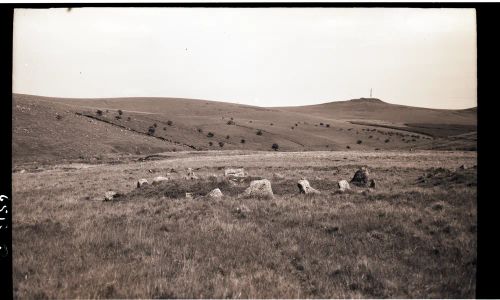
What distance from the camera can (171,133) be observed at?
79625mm

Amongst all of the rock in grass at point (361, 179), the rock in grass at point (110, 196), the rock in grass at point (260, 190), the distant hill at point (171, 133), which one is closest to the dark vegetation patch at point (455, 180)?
the rock in grass at point (361, 179)

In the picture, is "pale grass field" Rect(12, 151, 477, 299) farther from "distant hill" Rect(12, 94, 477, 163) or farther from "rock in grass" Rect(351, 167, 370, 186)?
"distant hill" Rect(12, 94, 477, 163)

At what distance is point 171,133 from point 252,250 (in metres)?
73.6

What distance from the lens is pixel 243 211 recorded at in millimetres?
12320

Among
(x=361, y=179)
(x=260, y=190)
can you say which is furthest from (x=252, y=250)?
(x=361, y=179)

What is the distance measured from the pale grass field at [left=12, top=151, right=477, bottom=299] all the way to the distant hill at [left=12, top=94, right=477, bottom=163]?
25.6 m

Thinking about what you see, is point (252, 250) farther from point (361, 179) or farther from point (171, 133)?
point (171, 133)

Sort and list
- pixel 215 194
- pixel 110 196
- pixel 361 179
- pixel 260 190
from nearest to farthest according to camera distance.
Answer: pixel 215 194, pixel 260 190, pixel 110 196, pixel 361 179

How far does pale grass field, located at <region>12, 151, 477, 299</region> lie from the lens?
641 centimetres

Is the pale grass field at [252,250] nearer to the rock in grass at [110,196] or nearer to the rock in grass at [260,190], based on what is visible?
the rock in grass at [260,190]

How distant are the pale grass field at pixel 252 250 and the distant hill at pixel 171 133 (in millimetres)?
25648

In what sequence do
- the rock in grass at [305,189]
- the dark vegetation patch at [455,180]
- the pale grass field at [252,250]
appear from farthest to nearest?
1. the rock in grass at [305,189]
2. the dark vegetation patch at [455,180]
3. the pale grass field at [252,250]

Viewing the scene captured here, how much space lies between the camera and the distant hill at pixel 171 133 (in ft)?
180

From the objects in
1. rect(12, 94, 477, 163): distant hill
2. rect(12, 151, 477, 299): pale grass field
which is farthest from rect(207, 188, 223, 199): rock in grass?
rect(12, 94, 477, 163): distant hill
